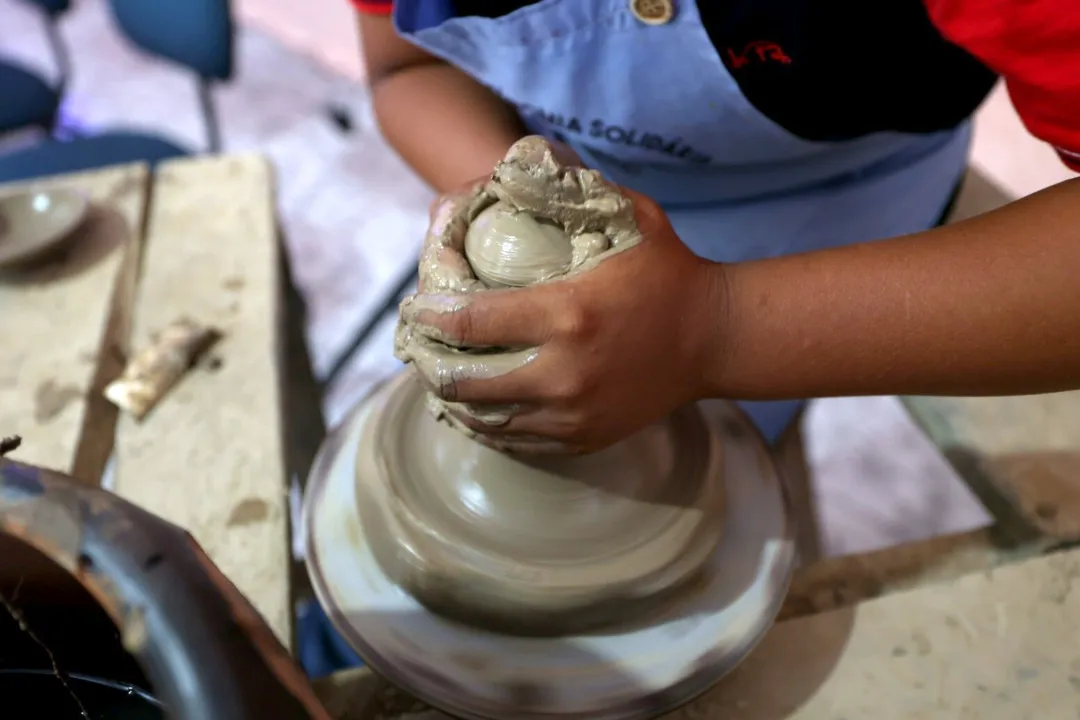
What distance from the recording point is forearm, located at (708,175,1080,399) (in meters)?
0.62

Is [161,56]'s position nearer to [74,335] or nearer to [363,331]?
[363,331]

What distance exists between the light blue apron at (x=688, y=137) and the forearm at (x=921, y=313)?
25 cm

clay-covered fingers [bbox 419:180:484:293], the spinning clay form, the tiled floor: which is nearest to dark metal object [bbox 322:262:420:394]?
the tiled floor

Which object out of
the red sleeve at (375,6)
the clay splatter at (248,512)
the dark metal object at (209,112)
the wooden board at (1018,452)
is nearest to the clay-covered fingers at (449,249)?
the clay splatter at (248,512)

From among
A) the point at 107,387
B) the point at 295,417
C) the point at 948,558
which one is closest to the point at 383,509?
the point at 107,387

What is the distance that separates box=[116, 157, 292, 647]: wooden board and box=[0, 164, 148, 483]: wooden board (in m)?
0.03

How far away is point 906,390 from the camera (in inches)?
27.1

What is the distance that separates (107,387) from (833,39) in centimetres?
94

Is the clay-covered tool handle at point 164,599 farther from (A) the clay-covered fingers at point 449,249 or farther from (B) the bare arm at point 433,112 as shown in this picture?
(B) the bare arm at point 433,112

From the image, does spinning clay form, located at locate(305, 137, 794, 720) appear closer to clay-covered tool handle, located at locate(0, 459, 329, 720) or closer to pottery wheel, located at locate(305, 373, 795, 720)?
pottery wheel, located at locate(305, 373, 795, 720)

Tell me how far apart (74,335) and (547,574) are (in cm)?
78

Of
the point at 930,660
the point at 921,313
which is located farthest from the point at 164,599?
the point at 930,660

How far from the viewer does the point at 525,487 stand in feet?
2.43

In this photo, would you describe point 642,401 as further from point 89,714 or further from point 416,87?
point 416,87
